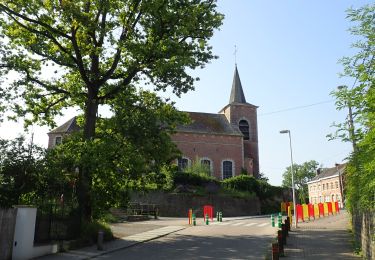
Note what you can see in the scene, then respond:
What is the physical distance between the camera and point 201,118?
58.0 metres

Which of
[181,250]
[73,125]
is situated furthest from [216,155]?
[181,250]

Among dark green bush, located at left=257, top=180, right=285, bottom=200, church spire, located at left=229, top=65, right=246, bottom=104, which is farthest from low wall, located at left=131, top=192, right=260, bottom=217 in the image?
church spire, located at left=229, top=65, right=246, bottom=104

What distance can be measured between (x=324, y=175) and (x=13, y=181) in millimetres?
78470

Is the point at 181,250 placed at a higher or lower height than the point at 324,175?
lower

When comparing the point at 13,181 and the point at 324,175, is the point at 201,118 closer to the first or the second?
the point at 324,175

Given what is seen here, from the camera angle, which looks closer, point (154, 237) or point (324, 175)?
point (154, 237)

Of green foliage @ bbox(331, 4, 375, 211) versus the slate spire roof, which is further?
the slate spire roof

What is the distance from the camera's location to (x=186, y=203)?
4116 centimetres

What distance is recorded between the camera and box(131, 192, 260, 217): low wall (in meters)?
40.7

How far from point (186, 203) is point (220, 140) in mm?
16166

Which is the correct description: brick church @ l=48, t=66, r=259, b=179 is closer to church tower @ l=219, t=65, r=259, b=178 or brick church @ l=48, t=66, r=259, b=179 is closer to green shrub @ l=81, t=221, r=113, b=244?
church tower @ l=219, t=65, r=259, b=178

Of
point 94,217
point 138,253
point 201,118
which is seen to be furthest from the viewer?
point 201,118

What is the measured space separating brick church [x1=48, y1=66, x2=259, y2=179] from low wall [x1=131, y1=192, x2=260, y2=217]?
923cm

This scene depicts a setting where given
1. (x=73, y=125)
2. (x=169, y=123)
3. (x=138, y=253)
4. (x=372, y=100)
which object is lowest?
(x=138, y=253)
